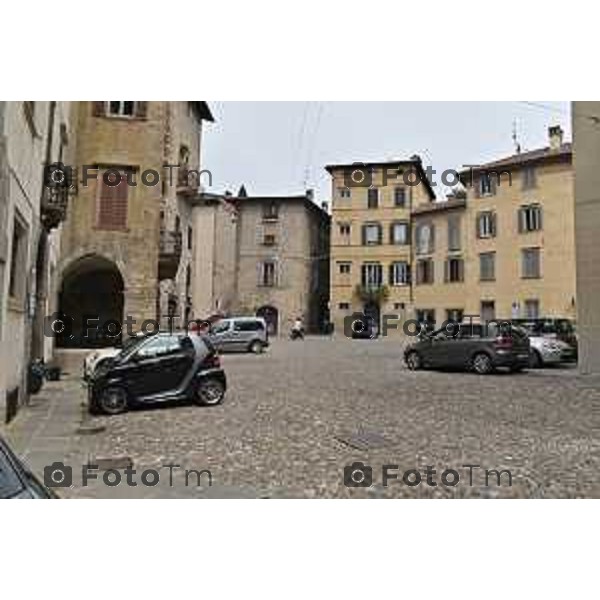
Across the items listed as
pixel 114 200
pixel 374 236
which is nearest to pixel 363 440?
pixel 374 236

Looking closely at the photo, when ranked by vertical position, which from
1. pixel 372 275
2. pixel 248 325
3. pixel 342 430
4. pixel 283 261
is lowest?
pixel 342 430

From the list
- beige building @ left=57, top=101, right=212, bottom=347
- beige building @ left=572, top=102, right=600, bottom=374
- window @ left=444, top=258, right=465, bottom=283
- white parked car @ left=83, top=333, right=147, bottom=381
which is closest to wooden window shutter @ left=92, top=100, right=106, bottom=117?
beige building @ left=57, top=101, right=212, bottom=347

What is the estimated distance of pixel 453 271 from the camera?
300 centimetres

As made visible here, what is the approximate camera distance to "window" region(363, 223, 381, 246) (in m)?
2.99

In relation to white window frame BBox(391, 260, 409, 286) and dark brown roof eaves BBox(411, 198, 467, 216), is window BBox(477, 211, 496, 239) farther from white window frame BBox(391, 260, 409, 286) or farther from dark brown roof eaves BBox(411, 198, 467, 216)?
white window frame BBox(391, 260, 409, 286)

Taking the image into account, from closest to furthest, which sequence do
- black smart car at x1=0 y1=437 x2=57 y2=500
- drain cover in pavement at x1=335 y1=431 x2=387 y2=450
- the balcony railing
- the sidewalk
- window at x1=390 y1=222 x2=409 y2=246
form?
black smart car at x1=0 y1=437 x2=57 y2=500 < the sidewalk < drain cover in pavement at x1=335 y1=431 x2=387 y2=450 < window at x1=390 y1=222 x2=409 y2=246 < the balcony railing

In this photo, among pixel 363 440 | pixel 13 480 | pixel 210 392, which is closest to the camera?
pixel 13 480

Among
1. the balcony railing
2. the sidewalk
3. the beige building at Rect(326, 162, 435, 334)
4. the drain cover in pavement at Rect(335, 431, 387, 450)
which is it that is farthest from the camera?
the balcony railing

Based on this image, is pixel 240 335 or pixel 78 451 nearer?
pixel 78 451

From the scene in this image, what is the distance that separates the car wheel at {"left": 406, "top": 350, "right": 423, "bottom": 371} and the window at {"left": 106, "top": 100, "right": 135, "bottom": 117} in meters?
1.76

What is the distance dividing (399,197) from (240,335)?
1090 mm

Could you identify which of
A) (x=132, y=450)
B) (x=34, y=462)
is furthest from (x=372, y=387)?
(x=34, y=462)

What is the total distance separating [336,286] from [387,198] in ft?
1.89

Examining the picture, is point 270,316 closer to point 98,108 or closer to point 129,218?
point 129,218
